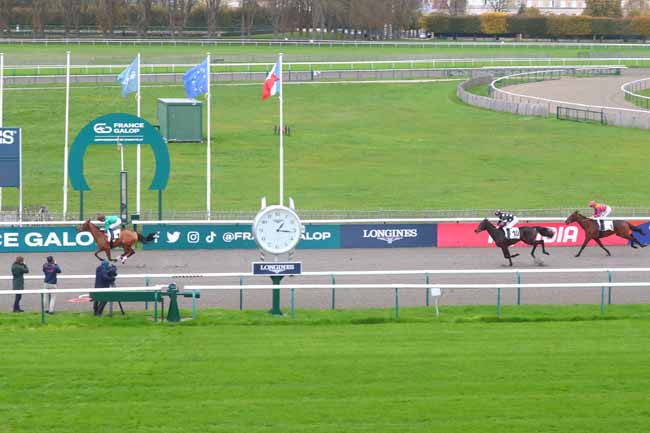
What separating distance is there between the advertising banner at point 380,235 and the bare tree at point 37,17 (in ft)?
248

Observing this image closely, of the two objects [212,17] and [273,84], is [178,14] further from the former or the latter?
[273,84]

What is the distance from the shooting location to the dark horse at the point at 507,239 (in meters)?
26.1

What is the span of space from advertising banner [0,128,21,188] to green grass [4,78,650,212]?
4.89m

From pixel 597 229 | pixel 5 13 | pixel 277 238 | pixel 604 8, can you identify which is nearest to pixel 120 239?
pixel 277 238

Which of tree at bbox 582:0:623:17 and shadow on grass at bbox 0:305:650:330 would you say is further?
tree at bbox 582:0:623:17

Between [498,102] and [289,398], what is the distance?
43.2 metres

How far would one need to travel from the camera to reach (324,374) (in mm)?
15867

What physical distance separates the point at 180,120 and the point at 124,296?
2647cm

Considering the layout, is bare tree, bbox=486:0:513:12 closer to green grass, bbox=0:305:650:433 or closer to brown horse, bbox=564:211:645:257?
brown horse, bbox=564:211:645:257

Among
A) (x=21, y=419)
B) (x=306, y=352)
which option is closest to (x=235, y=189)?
(x=306, y=352)

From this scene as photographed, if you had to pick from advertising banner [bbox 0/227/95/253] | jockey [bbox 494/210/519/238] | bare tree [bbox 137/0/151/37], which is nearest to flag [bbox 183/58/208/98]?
advertising banner [bbox 0/227/95/253]

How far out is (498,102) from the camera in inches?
2228

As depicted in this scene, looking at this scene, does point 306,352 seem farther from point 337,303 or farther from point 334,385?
point 337,303

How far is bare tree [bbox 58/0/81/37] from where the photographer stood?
334 feet
